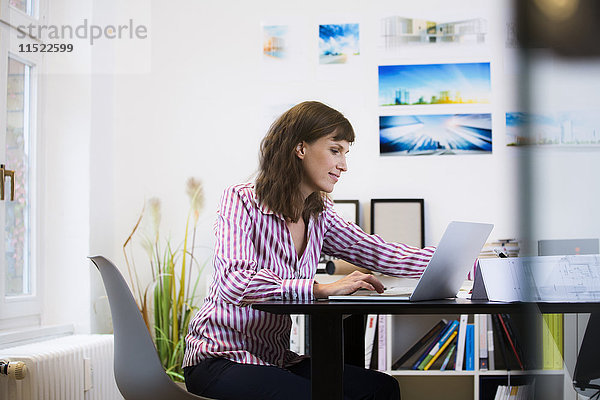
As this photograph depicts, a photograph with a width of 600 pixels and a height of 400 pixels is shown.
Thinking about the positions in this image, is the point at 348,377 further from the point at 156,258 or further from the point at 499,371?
the point at 156,258

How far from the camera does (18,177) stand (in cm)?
292

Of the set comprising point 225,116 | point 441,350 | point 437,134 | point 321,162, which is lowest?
point 441,350

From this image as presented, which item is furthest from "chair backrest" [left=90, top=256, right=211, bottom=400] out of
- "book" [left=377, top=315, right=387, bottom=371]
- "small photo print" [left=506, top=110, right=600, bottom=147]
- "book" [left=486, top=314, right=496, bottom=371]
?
"book" [left=486, top=314, right=496, bottom=371]

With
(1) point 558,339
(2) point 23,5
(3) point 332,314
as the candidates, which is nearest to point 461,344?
(3) point 332,314

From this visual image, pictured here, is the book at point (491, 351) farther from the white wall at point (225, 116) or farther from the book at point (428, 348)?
the white wall at point (225, 116)

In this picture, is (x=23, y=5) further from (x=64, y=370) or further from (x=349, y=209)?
(x=349, y=209)

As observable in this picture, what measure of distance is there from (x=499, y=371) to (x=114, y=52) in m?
2.53

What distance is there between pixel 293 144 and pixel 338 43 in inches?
73.1

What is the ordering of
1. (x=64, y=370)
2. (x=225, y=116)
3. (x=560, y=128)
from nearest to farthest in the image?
(x=560, y=128)
(x=64, y=370)
(x=225, y=116)

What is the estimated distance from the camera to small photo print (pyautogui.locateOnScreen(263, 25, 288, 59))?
3518mm

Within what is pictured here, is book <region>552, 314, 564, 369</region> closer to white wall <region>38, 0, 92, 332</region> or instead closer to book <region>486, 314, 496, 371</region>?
book <region>486, 314, 496, 371</region>

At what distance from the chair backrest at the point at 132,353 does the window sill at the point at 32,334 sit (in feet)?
4.13

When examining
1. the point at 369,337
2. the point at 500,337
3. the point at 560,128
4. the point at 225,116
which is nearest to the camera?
the point at 560,128

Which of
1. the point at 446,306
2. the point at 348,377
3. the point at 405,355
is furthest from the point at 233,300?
the point at 405,355
